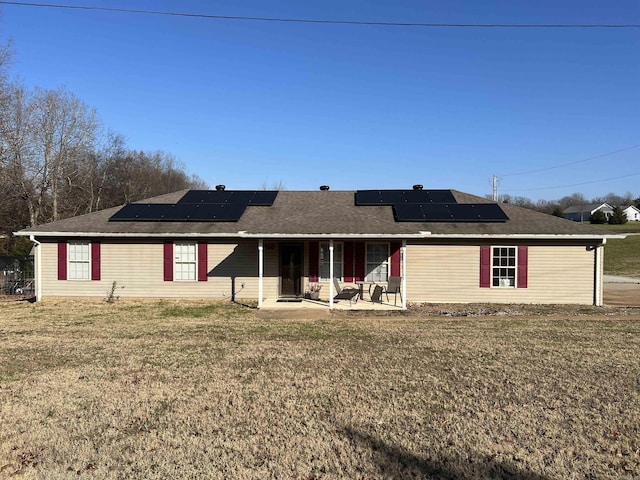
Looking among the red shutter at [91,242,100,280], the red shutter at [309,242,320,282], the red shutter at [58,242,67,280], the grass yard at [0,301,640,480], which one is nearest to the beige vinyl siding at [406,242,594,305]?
the red shutter at [309,242,320,282]

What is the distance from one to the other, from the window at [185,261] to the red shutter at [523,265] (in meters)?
11.2

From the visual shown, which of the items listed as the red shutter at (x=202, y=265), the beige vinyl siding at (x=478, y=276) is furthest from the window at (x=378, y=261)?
the red shutter at (x=202, y=265)

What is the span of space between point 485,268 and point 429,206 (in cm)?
336

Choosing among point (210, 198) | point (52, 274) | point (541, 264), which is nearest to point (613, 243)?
point (541, 264)

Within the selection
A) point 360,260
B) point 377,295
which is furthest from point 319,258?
point 377,295

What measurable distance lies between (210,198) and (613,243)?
4608 centimetres

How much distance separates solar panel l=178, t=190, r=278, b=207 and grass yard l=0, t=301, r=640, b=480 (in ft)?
28.8

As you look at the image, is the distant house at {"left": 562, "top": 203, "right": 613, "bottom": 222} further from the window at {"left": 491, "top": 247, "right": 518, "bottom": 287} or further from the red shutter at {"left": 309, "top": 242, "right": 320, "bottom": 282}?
the red shutter at {"left": 309, "top": 242, "right": 320, "bottom": 282}

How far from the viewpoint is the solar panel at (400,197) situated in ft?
59.1

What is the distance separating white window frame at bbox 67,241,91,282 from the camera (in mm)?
15430

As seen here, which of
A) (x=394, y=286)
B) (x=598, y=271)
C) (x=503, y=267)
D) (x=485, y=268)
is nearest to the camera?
(x=598, y=271)

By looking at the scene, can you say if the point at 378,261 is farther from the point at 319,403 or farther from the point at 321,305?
the point at 319,403

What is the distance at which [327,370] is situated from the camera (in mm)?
6938

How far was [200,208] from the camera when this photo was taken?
17.0 metres
